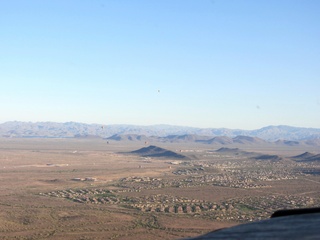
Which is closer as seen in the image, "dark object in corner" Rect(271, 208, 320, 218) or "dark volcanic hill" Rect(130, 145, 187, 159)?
"dark object in corner" Rect(271, 208, 320, 218)

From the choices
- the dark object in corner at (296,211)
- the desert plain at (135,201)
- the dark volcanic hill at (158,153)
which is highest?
the dark object in corner at (296,211)

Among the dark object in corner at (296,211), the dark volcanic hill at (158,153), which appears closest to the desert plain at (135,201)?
the dark object in corner at (296,211)

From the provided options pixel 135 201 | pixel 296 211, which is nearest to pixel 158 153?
pixel 135 201

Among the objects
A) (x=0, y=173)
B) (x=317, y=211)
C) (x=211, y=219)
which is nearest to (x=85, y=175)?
(x=0, y=173)

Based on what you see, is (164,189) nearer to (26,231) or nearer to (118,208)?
(118,208)

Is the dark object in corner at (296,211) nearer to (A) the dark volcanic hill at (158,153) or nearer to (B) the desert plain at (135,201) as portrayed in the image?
(B) the desert plain at (135,201)

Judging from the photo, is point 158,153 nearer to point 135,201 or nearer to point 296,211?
point 135,201

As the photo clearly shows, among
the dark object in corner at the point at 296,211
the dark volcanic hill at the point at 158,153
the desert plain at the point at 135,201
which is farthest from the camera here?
the dark volcanic hill at the point at 158,153

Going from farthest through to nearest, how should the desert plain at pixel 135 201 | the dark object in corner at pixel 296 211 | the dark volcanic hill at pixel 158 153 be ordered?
the dark volcanic hill at pixel 158 153 → the desert plain at pixel 135 201 → the dark object in corner at pixel 296 211

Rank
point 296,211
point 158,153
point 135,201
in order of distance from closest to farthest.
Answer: point 296,211, point 135,201, point 158,153

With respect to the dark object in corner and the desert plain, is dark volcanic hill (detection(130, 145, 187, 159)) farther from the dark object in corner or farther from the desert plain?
the dark object in corner

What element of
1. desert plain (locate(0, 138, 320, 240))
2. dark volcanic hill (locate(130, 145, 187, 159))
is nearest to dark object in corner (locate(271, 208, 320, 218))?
desert plain (locate(0, 138, 320, 240))
